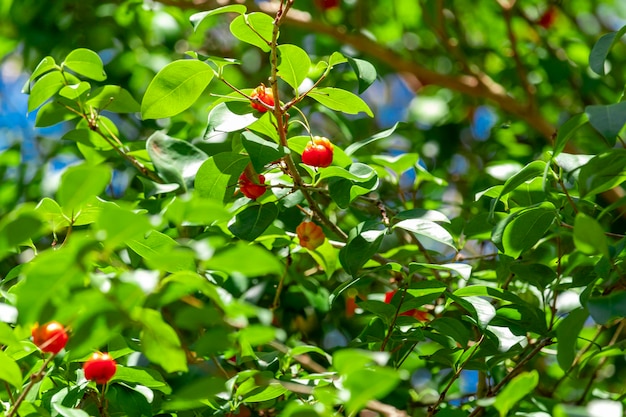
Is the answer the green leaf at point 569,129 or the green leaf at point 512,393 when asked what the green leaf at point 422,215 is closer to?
the green leaf at point 569,129

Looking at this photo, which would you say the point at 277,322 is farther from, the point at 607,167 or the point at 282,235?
the point at 607,167

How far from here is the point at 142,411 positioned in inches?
47.7

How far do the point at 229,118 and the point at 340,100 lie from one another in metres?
0.18

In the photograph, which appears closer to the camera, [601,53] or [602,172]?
[602,172]

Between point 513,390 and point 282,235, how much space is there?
688 millimetres

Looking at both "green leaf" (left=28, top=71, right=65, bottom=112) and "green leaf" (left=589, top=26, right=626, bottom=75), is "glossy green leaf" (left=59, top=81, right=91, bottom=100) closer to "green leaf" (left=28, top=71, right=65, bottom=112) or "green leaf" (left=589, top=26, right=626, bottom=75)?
"green leaf" (left=28, top=71, right=65, bottom=112)

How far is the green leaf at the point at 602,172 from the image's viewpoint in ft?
3.55

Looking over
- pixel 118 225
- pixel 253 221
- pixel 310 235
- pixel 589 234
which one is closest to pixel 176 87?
pixel 253 221

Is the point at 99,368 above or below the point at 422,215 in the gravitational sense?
below

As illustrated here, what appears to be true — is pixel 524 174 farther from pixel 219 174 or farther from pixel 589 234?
pixel 219 174

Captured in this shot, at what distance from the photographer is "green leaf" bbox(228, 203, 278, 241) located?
1.33 metres

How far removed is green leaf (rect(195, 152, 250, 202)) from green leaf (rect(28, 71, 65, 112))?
1.16ft

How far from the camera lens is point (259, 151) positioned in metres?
1.22

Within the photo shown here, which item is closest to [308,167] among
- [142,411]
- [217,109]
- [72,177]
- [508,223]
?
[217,109]
